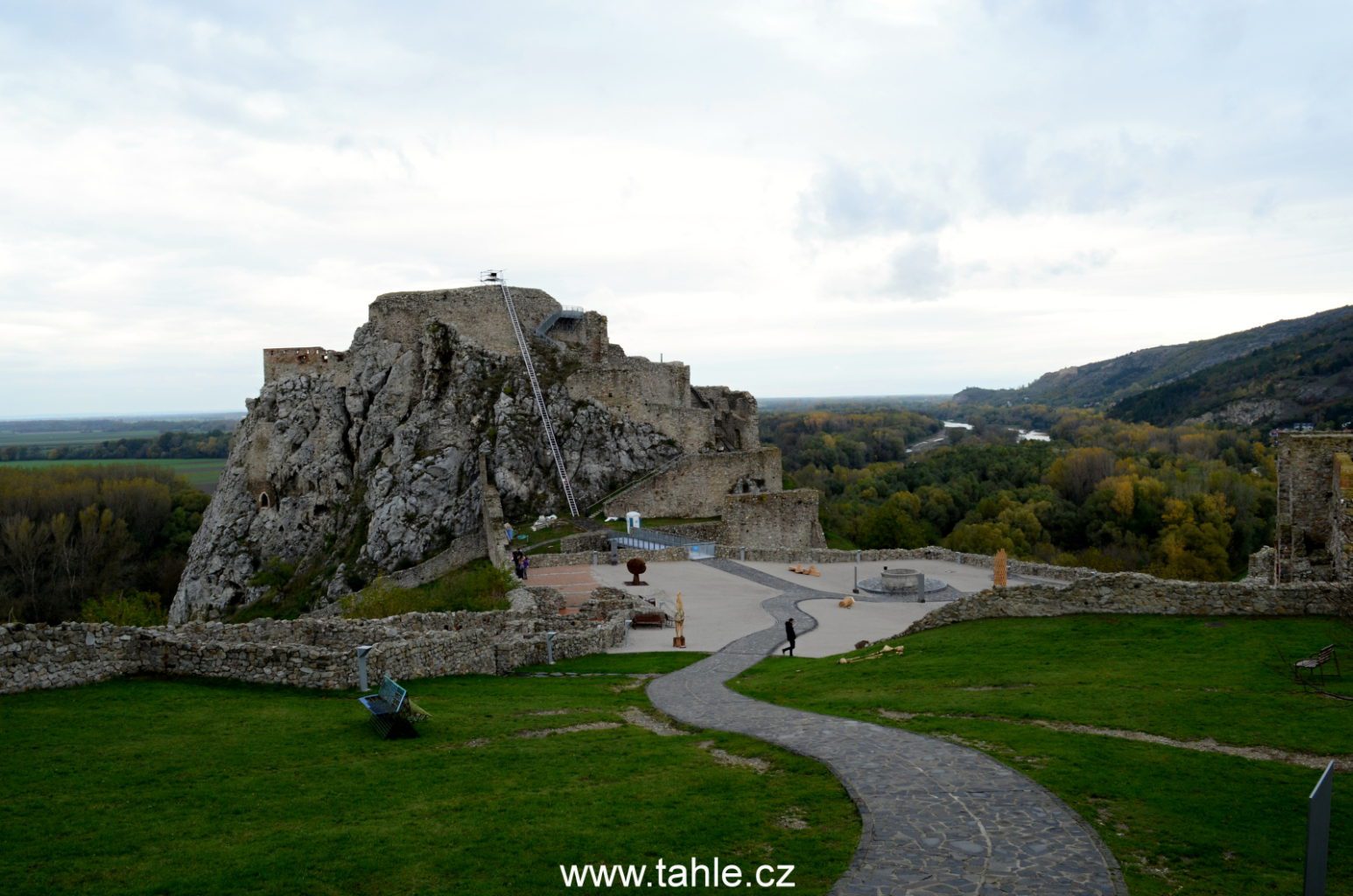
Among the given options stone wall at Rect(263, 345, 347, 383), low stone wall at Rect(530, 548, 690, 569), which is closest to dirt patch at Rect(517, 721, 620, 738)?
low stone wall at Rect(530, 548, 690, 569)

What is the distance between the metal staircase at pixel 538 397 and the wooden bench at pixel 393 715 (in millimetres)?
31129

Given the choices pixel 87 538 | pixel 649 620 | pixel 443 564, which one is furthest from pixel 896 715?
pixel 87 538

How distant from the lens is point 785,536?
128 ft

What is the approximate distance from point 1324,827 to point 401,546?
4249cm

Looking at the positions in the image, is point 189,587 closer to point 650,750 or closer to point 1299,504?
point 650,750

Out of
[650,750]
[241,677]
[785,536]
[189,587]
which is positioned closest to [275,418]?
[189,587]

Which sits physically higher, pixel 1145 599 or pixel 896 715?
pixel 1145 599

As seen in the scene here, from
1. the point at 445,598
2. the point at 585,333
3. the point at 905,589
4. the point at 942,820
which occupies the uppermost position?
the point at 585,333

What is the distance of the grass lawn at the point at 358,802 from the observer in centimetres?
730

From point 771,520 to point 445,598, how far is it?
15.7 m

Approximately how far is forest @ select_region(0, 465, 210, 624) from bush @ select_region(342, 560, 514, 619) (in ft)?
84.7

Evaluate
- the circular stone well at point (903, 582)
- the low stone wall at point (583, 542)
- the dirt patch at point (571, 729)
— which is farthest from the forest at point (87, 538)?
the dirt patch at point (571, 729)

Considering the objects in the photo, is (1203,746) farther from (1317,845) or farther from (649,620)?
(649,620)

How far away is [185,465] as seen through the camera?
5709 inches
